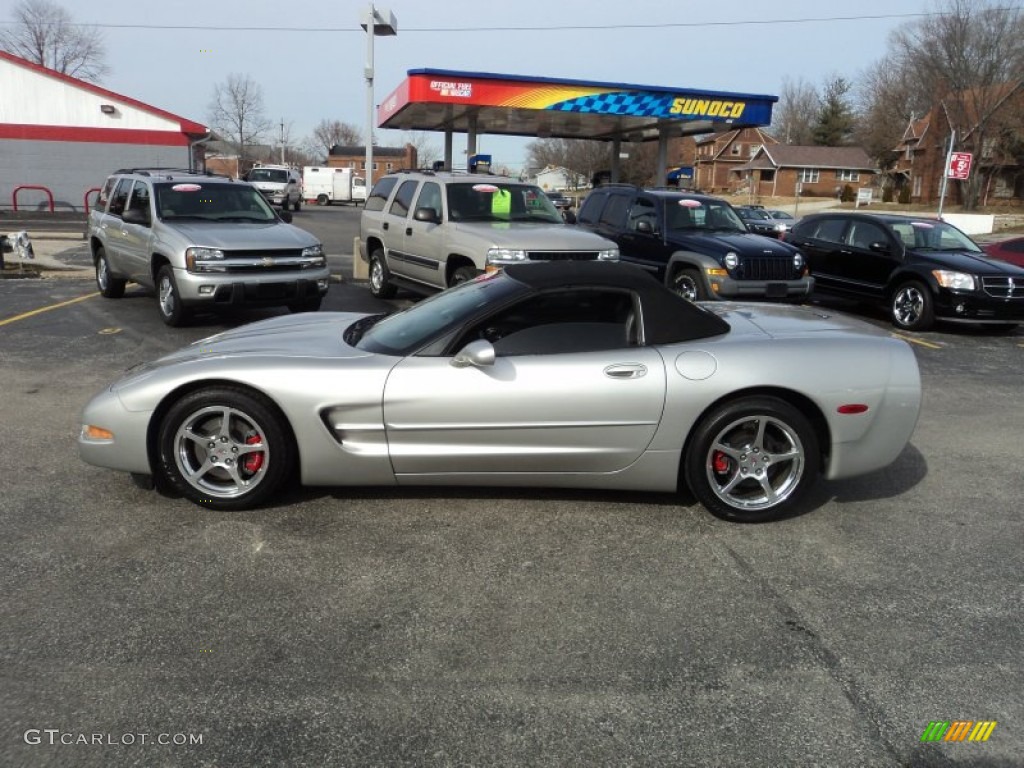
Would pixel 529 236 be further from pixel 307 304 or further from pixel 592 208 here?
pixel 592 208

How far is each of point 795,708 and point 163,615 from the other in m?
2.46

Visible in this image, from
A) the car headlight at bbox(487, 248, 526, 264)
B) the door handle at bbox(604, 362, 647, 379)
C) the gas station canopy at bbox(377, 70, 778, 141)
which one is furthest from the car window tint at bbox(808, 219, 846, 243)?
the door handle at bbox(604, 362, 647, 379)

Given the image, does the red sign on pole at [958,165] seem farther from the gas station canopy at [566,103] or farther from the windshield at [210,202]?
the windshield at [210,202]

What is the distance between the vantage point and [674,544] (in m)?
4.02

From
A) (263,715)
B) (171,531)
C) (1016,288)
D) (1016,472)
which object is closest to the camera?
(263,715)

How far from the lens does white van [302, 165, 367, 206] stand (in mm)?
52969

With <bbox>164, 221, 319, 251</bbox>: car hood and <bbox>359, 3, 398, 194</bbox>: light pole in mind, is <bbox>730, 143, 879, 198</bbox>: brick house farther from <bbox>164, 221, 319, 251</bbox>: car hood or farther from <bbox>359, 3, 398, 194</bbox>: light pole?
<bbox>164, 221, 319, 251</bbox>: car hood

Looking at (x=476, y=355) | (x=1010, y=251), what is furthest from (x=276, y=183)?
(x=476, y=355)

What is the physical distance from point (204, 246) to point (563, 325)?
5963 millimetres

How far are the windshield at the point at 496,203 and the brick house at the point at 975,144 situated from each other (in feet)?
159

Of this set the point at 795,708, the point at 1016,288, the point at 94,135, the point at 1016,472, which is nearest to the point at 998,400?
the point at 1016,472

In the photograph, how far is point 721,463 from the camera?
426 centimetres

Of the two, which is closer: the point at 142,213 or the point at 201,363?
the point at 201,363

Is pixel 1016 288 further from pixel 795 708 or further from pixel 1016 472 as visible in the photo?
pixel 795 708
